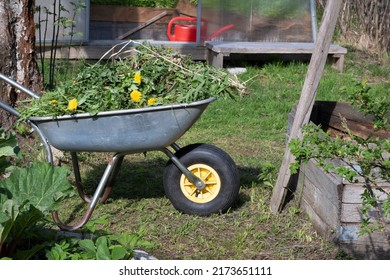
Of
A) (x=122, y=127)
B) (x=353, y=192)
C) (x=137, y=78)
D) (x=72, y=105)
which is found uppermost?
(x=137, y=78)

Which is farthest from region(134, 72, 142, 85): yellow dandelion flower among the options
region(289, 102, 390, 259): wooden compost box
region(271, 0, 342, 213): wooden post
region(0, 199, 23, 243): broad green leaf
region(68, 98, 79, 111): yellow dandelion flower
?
region(0, 199, 23, 243): broad green leaf

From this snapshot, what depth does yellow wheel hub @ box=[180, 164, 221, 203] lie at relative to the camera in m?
4.80

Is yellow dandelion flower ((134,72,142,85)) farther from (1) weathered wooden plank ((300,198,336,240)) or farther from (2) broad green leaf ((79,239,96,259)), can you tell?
(2) broad green leaf ((79,239,96,259))

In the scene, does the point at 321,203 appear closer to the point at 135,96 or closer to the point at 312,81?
the point at 312,81

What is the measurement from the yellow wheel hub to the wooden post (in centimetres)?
39

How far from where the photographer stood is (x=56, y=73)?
8.61 metres

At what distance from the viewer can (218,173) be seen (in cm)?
479

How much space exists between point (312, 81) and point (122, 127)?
3.75 ft

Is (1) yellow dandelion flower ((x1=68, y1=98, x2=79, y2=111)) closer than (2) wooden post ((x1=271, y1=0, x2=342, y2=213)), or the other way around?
(1) yellow dandelion flower ((x1=68, y1=98, x2=79, y2=111))

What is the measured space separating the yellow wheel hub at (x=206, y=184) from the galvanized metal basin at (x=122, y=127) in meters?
0.38

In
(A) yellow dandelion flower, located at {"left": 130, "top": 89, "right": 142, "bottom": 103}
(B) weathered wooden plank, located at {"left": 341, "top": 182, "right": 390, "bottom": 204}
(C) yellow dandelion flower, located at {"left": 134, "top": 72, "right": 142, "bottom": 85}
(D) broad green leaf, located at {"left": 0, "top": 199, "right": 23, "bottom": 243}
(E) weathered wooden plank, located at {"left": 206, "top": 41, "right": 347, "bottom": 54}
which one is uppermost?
(C) yellow dandelion flower, located at {"left": 134, "top": 72, "right": 142, "bottom": 85}

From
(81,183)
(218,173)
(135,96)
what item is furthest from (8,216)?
(81,183)

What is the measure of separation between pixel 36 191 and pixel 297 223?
215cm
